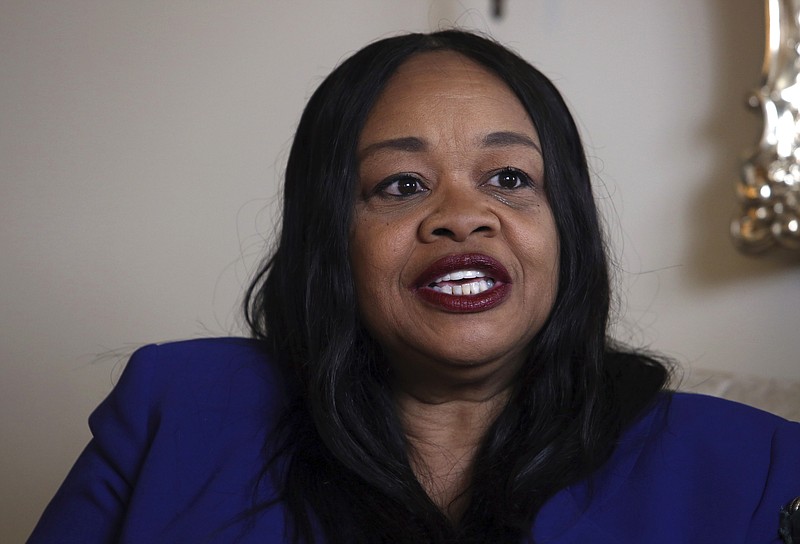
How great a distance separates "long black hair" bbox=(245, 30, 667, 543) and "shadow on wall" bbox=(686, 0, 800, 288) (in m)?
0.53

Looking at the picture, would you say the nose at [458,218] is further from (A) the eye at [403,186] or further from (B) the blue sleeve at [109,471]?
(B) the blue sleeve at [109,471]

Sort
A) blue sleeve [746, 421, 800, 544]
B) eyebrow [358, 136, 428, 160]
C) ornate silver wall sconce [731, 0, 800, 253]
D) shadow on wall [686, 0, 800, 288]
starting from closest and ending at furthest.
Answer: blue sleeve [746, 421, 800, 544]
eyebrow [358, 136, 428, 160]
ornate silver wall sconce [731, 0, 800, 253]
shadow on wall [686, 0, 800, 288]

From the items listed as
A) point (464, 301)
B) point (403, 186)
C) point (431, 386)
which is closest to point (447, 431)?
point (431, 386)

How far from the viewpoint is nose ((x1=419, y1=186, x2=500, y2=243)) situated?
137cm

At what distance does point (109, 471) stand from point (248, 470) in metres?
0.21

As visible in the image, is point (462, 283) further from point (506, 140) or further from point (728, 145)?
point (728, 145)

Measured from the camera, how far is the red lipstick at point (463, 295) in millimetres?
1360

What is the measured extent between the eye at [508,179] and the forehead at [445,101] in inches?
2.4

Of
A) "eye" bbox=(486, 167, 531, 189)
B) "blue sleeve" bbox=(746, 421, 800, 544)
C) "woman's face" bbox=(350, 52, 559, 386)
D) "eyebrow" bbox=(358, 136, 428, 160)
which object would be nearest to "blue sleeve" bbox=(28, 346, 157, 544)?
"woman's face" bbox=(350, 52, 559, 386)

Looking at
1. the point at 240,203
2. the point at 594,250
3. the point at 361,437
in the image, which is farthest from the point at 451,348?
the point at 240,203

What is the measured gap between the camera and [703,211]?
208 centimetres

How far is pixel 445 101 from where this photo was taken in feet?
4.79

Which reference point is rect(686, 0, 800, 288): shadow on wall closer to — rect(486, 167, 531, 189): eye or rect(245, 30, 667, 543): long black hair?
rect(245, 30, 667, 543): long black hair

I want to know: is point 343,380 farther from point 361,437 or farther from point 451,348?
point 451,348
